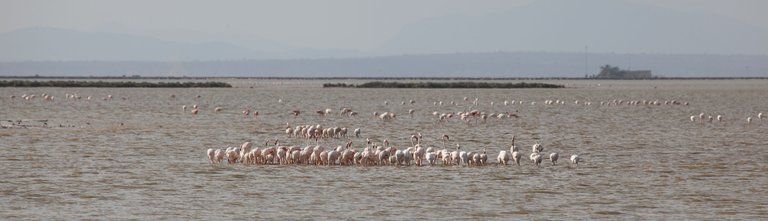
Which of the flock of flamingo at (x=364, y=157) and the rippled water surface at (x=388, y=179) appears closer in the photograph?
the rippled water surface at (x=388, y=179)

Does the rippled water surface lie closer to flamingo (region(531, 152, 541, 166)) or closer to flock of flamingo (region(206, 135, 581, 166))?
flamingo (region(531, 152, 541, 166))

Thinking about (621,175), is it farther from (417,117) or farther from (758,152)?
(417,117)

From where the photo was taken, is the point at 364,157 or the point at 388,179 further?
the point at 364,157

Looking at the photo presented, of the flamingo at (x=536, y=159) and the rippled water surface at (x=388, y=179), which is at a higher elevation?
the flamingo at (x=536, y=159)

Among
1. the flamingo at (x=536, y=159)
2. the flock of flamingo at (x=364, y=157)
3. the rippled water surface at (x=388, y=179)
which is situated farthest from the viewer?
the flamingo at (x=536, y=159)

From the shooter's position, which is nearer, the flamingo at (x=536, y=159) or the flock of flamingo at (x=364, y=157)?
the flock of flamingo at (x=364, y=157)

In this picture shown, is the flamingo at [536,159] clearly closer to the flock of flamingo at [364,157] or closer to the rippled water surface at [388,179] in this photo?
the flock of flamingo at [364,157]

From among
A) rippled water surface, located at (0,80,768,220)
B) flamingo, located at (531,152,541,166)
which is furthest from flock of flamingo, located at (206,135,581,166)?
rippled water surface, located at (0,80,768,220)

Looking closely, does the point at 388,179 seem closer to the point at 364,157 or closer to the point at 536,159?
the point at 364,157

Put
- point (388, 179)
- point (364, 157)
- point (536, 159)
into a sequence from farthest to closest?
point (536, 159) < point (364, 157) < point (388, 179)

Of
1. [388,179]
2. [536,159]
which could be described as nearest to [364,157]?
[388,179]

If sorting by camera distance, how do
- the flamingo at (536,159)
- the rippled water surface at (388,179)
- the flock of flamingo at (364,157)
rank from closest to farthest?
the rippled water surface at (388,179) < the flock of flamingo at (364,157) < the flamingo at (536,159)

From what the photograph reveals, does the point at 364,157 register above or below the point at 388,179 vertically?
above

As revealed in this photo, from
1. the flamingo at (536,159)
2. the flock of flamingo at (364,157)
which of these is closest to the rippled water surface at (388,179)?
the flamingo at (536,159)
